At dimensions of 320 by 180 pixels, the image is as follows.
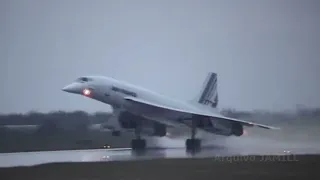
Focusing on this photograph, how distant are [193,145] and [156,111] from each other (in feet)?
2.91

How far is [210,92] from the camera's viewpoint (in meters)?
10.2

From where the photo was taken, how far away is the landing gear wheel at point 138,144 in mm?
9828

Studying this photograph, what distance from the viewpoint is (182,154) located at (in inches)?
381

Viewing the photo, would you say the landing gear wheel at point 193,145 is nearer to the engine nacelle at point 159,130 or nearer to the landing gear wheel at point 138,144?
the engine nacelle at point 159,130

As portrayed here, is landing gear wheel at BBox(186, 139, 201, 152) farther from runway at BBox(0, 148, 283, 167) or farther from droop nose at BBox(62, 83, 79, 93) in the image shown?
droop nose at BBox(62, 83, 79, 93)

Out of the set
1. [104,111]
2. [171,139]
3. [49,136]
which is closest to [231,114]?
[171,139]

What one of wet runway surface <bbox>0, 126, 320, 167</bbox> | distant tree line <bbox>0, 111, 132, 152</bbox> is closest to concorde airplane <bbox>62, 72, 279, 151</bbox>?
wet runway surface <bbox>0, 126, 320, 167</bbox>

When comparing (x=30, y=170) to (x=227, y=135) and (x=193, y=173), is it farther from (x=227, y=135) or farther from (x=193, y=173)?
(x=227, y=135)

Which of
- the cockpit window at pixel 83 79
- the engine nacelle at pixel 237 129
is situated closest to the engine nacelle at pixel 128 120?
the cockpit window at pixel 83 79

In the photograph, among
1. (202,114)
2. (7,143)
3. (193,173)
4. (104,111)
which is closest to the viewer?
(193,173)

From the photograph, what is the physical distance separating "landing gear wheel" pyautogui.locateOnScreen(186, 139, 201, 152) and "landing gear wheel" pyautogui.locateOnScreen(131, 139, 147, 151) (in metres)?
0.67

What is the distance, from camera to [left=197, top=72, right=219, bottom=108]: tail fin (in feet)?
32.3

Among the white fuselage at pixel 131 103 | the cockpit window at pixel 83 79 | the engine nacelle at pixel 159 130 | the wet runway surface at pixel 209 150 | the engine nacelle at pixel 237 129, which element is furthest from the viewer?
the engine nacelle at pixel 159 130

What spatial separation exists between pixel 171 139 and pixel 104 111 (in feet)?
3.77
